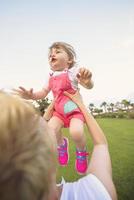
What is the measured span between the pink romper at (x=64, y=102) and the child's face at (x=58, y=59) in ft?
0.31

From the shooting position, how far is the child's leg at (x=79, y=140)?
9.98 ft

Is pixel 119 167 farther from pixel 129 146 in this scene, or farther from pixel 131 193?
pixel 129 146

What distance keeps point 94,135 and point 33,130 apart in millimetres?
686

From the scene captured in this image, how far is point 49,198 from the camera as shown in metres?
1.00

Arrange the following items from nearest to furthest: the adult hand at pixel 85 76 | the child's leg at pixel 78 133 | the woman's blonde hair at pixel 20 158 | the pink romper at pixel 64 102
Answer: the woman's blonde hair at pixel 20 158 < the adult hand at pixel 85 76 < the child's leg at pixel 78 133 < the pink romper at pixel 64 102

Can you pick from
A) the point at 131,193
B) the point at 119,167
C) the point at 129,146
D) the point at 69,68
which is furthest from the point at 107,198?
the point at 129,146

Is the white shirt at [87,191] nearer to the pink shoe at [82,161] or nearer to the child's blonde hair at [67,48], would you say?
the pink shoe at [82,161]

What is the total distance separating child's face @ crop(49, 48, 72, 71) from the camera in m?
3.45

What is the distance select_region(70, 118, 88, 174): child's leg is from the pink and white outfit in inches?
3.6

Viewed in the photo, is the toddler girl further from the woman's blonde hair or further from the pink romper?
the woman's blonde hair

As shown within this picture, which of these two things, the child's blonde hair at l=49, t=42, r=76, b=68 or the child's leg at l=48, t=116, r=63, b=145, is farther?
the child's blonde hair at l=49, t=42, r=76, b=68

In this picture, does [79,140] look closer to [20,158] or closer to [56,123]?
[56,123]

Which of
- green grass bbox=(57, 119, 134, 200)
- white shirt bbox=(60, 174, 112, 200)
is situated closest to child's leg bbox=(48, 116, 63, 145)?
green grass bbox=(57, 119, 134, 200)

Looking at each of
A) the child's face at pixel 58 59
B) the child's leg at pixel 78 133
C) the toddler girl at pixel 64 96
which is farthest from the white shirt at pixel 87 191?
the child's face at pixel 58 59
